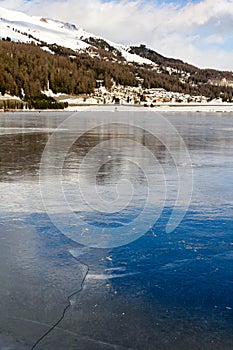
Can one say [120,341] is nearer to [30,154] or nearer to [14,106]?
[30,154]

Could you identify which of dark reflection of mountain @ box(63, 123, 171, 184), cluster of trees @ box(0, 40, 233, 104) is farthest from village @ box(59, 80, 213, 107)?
dark reflection of mountain @ box(63, 123, 171, 184)

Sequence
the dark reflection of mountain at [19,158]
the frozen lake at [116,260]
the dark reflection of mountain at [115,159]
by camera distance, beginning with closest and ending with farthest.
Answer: the frozen lake at [116,260]
the dark reflection of mountain at [115,159]
the dark reflection of mountain at [19,158]

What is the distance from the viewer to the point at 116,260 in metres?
4.91

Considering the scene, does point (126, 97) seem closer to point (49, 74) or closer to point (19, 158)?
point (49, 74)

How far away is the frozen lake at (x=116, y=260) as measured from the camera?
3.34 m

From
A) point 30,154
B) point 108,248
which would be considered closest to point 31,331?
point 108,248

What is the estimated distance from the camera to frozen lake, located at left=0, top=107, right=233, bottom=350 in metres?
3.34

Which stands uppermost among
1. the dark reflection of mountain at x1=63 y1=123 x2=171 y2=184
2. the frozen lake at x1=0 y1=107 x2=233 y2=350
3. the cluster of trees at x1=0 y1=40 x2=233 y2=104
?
the cluster of trees at x1=0 y1=40 x2=233 y2=104

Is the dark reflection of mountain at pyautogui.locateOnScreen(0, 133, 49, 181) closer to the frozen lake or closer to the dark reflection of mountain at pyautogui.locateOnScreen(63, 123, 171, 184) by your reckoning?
the frozen lake

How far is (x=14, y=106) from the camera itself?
87500 mm

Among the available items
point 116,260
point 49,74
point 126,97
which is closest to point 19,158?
point 116,260

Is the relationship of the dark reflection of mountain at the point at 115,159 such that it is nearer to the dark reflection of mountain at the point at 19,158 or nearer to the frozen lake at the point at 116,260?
Answer: the frozen lake at the point at 116,260

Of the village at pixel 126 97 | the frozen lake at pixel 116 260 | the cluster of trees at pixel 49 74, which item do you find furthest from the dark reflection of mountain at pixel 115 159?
the village at pixel 126 97

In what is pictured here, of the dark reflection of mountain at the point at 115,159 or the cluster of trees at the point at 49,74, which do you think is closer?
the dark reflection of mountain at the point at 115,159
